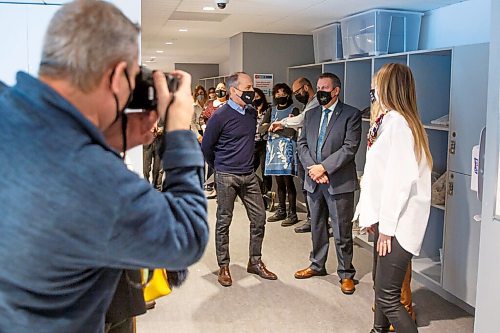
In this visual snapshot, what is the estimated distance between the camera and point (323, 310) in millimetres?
3430

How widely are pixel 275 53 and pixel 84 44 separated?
581cm

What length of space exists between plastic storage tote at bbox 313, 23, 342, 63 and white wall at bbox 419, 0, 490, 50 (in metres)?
0.97

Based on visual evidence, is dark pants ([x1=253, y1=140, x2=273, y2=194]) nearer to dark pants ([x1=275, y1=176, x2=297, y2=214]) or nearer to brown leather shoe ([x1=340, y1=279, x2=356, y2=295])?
dark pants ([x1=275, y1=176, x2=297, y2=214])

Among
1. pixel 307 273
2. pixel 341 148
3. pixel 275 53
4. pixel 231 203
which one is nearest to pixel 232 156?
pixel 231 203

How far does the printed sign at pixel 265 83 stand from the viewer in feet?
21.2

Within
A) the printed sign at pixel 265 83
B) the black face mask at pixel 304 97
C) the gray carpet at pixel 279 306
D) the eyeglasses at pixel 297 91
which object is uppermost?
the printed sign at pixel 265 83

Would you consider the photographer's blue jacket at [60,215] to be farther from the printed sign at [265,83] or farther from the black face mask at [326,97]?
the printed sign at [265,83]

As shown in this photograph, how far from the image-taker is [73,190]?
32.5 inches

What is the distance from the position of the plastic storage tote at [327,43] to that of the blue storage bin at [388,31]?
58 centimetres

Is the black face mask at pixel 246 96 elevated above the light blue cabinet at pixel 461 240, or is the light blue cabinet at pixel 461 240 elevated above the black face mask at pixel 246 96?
the black face mask at pixel 246 96

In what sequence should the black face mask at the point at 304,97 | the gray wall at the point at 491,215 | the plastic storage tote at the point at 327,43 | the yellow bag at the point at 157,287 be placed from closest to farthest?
the yellow bag at the point at 157,287 < the gray wall at the point at 491,215 < the black face mask at the point at 304,97 < the plastic storage tote at the point at 327,43

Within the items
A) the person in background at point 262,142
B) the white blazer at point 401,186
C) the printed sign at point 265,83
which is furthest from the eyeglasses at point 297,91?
the white blazer at point 401,186

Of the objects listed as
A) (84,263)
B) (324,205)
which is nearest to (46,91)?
(84,263)

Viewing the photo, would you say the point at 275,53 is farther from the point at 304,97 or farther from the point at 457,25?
the point at 457,25
